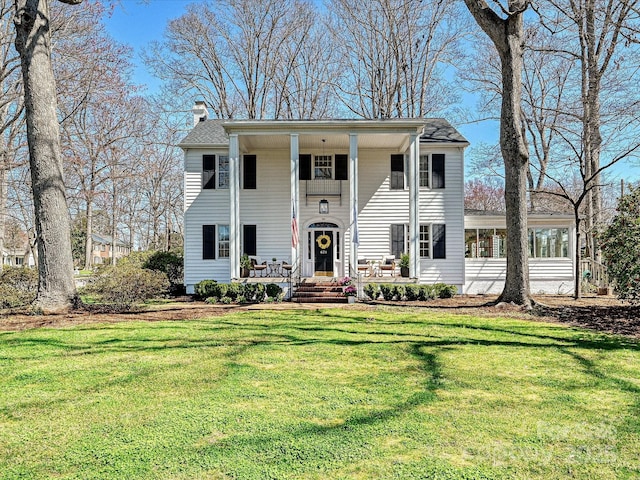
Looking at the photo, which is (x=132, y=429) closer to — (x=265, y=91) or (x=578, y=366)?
(x=578, y=366)

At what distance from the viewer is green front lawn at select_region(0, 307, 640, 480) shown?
3160mm

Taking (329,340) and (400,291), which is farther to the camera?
(400,291)

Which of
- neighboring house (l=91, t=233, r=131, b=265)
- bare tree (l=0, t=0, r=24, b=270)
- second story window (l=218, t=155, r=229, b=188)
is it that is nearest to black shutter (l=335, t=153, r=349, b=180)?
second story window (l=218, t=155, r=229, b=188)

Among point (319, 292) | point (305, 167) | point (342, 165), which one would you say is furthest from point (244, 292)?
point (342, 165)

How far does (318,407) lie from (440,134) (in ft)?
51.3

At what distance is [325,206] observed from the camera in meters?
17.2

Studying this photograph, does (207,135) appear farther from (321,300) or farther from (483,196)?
(483,196)

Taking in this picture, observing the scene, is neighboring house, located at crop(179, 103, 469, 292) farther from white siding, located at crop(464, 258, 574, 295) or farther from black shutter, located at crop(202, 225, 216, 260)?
white siding, located at crop(464, 258, 574, 295)

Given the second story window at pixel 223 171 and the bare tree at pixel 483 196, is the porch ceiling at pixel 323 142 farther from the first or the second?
the bare tree at pixel 483 196

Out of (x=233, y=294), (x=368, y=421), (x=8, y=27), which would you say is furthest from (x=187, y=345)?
(x=8, y=27)

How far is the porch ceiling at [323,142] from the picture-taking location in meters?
15.8

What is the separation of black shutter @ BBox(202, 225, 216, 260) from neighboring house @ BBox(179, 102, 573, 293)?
4 centimetres

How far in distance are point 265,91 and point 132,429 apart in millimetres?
26960

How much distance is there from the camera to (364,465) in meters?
3.13
